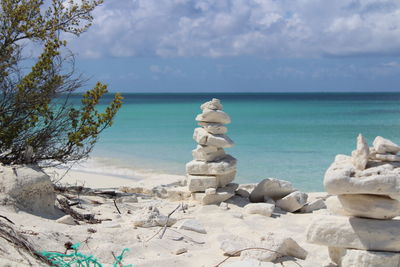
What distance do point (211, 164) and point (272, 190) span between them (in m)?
1.33

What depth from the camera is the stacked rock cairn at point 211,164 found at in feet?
31.5

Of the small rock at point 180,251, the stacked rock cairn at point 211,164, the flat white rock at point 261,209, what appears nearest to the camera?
the small rock at point 180,251

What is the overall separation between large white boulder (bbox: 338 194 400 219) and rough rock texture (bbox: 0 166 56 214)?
166 inches

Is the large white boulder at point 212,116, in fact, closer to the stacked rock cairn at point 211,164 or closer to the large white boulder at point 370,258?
the stacked rock cairn at point 211,164

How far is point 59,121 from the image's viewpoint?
9422mm

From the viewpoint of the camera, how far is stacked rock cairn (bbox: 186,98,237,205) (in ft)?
31.5

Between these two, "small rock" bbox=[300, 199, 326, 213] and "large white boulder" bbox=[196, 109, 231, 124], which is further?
"large white boulder" bbox=[196, 109, 231, 124]

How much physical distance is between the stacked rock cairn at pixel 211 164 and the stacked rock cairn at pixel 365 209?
14.9ft

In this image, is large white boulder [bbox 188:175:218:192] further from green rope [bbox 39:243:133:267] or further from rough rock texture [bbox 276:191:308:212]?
green rope [bbox 39:243:133:267]

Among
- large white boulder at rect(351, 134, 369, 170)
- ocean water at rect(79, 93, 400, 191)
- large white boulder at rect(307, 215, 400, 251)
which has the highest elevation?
large white boulder at rect(351, 134, 369, 170)

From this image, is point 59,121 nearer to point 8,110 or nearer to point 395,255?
point 8,110

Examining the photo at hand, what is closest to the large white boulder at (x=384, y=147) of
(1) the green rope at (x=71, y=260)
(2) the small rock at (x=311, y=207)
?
(1) the green rope at (x=71, y=260)

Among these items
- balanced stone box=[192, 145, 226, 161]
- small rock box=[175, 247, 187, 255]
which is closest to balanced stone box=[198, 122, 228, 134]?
balanced stone box=[192, 145, 226, 161]

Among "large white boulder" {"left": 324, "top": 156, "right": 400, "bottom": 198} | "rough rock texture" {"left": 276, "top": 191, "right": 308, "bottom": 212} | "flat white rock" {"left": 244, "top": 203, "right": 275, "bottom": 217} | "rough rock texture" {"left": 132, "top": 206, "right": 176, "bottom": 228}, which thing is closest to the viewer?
"large white boulder" {"left": 324, "top": 156, "right": 400, "bottom": 198}
